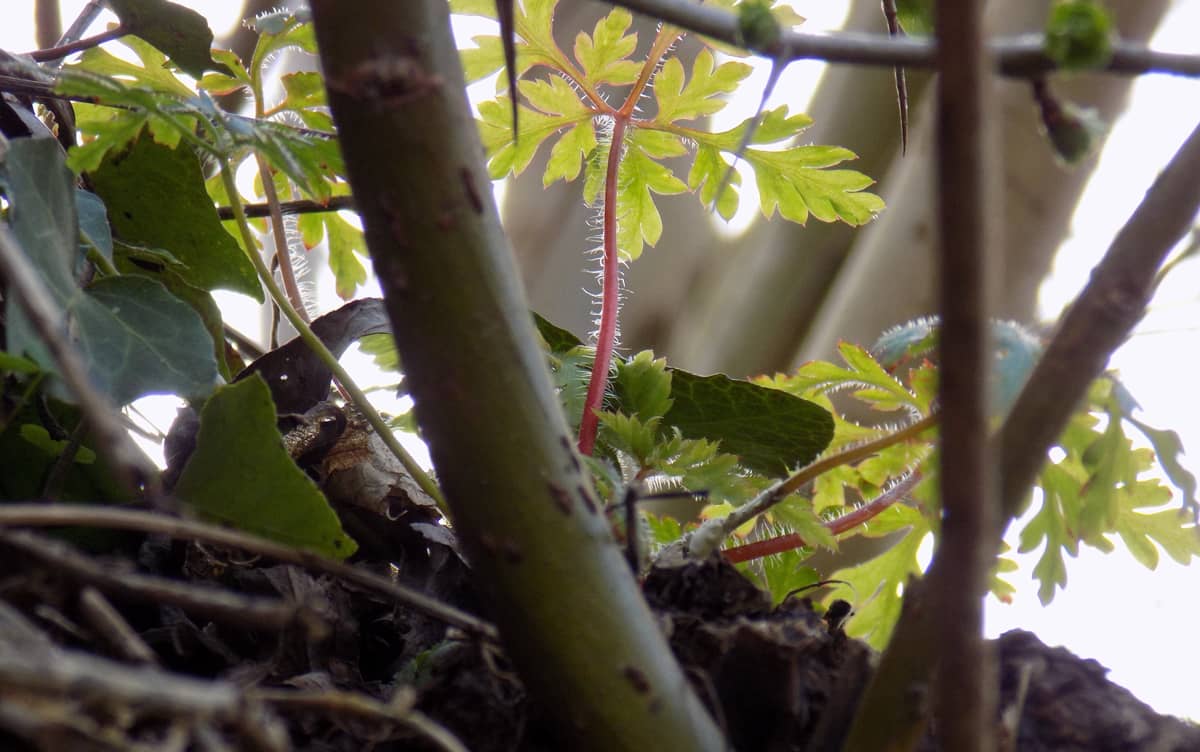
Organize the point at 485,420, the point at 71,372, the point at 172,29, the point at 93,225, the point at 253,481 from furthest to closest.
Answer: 1. the point at 172,29
2. the point at 93,225
3. the point at 253,481
4. the point at 485,420
5. the point at 71,372

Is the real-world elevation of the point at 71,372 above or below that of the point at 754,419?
below

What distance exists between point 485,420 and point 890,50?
7.3 inches

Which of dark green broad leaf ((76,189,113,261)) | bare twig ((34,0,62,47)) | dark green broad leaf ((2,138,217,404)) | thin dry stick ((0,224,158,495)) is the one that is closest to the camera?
thin dry stick ((0,224,158,495))

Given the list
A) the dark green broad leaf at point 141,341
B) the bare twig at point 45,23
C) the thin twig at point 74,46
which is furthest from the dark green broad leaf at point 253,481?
the bare twig at point 45,23

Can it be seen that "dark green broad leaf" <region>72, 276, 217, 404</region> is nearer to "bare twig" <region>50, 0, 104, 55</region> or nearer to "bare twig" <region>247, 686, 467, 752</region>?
"bare twig" <region>247, 686, 467, 752</region>

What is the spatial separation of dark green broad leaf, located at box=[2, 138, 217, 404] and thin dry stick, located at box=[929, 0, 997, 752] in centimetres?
38

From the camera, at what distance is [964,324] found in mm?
260

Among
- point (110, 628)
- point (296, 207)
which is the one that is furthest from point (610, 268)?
point (110, 628)

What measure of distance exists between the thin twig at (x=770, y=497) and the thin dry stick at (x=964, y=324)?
8.9 inches

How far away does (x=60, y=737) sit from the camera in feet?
0.96

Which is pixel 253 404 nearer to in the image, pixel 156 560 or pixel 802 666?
pixel 156 560

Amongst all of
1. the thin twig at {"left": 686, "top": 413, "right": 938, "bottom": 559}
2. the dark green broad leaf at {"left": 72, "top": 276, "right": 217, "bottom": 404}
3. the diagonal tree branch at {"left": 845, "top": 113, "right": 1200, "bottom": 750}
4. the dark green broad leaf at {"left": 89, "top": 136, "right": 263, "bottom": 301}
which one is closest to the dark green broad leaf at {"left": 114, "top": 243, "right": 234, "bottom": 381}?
the dark green broad leaf at {"left": 89, "top": 136, "right": 263, "bottom": 301}

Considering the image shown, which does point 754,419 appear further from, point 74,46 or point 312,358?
point 74,46

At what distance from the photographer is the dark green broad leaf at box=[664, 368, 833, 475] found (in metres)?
0.65
